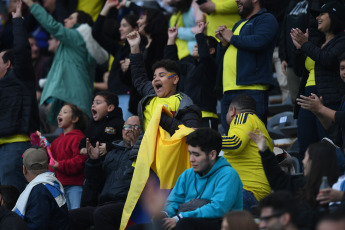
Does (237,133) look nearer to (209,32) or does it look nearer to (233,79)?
(233,79)

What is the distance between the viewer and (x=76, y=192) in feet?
Answer: 31.0

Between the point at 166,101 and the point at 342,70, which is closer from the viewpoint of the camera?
the point at 342,70

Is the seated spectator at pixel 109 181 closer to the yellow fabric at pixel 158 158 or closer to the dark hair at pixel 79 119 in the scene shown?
the yellow fabric at pixel 158 158

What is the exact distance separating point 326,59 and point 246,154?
1.27 metres

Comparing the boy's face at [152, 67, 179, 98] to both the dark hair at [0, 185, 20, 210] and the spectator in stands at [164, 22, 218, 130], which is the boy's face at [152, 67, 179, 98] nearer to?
the spectator in stands at [164, 22, 218, 130]

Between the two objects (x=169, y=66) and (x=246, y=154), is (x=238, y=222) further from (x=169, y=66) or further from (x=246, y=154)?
(x=169, y=66)

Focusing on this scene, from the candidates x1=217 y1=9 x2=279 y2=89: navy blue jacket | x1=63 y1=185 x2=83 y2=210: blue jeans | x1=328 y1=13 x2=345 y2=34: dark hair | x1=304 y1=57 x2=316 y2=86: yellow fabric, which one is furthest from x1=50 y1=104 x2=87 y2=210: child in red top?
x1=328 y1=13 x2=345 y2=34: dark hair

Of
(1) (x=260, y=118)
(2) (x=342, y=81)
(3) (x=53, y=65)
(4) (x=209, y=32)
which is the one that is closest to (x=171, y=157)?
(1) (x=260, y=118)

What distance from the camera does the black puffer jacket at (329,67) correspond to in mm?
8141

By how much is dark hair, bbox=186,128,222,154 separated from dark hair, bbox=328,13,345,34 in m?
1.98

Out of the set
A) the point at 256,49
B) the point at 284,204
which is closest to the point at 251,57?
the point at 256,49

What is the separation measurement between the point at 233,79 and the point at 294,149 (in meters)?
1.26

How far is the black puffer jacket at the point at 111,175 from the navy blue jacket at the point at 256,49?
149 cm

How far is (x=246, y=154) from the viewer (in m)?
7.83
